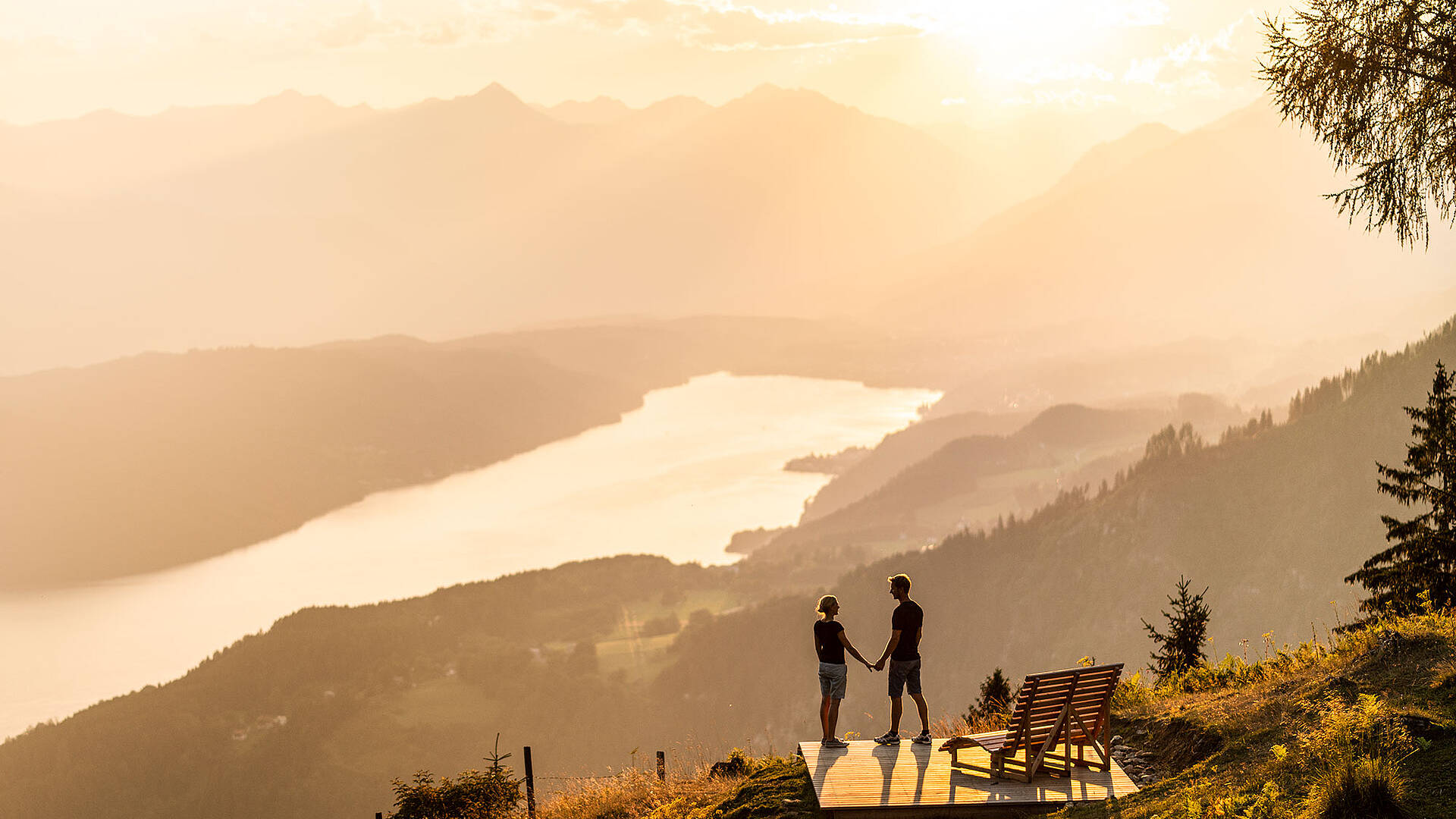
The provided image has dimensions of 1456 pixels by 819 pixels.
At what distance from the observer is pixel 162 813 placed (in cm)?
16938

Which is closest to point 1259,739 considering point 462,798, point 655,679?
point 462,798

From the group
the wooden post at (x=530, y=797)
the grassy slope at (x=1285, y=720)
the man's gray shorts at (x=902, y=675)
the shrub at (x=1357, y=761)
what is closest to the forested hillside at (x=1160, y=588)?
the wooden post at (x=530, y=797)

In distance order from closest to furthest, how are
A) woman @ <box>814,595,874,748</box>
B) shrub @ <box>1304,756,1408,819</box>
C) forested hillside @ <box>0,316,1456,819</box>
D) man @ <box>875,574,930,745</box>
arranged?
shrub @ <box>1304,756,1408,819</box> < man @ <box>875,574,930,745</box> < woman @ <box>814,595,874,748</box> < forested hillside @ <box>0,316,1456,819</box>

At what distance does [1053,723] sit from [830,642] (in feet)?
11.1

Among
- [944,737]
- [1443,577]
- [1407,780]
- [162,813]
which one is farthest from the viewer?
[162,813]

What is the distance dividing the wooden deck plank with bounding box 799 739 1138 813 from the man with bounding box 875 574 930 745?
17.1 inches

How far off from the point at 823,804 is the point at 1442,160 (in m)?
14.5

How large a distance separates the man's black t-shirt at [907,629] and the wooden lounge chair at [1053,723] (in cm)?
164

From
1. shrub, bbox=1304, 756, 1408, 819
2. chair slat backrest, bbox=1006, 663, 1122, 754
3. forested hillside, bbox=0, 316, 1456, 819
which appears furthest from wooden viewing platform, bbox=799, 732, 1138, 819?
forested hillside, bbox=0, 316, 1456, 819

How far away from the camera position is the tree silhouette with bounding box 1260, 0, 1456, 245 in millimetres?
17188

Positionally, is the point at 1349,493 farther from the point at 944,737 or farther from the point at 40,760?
the point at 40,760

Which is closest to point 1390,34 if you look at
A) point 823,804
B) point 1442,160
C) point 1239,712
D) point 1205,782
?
point 1442,160

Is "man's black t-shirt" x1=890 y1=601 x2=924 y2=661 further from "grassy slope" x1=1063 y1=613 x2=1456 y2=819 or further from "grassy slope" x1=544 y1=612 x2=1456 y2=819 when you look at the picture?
→ "grassy slope" x1=1063 y1=613 x2=1456 y2=819

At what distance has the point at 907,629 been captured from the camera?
51.4 feet
